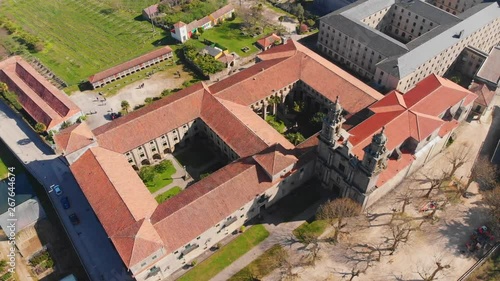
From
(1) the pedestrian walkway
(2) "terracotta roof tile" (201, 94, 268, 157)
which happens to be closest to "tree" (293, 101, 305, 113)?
(2) "terracotta roof tile" (201, 94, 268, 157)

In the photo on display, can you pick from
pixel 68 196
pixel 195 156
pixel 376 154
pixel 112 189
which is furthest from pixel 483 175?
pixel 68 196

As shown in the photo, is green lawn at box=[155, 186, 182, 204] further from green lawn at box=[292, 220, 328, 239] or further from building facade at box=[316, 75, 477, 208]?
building facade at box=[316, 75, 477, 208]

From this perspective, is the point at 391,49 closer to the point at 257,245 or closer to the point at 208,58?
the point at 208,58

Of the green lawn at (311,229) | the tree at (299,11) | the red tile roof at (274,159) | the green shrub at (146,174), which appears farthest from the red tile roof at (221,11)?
the green lawn at (311,229)

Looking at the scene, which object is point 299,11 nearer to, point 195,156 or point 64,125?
point 195,156

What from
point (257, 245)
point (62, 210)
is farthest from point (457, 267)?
point (62, 210)

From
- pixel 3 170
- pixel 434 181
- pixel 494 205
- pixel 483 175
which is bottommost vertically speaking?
pixel 3 170

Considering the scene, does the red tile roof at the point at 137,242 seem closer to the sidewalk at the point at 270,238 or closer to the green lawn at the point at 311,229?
the sidewalk at the point at 270,238
